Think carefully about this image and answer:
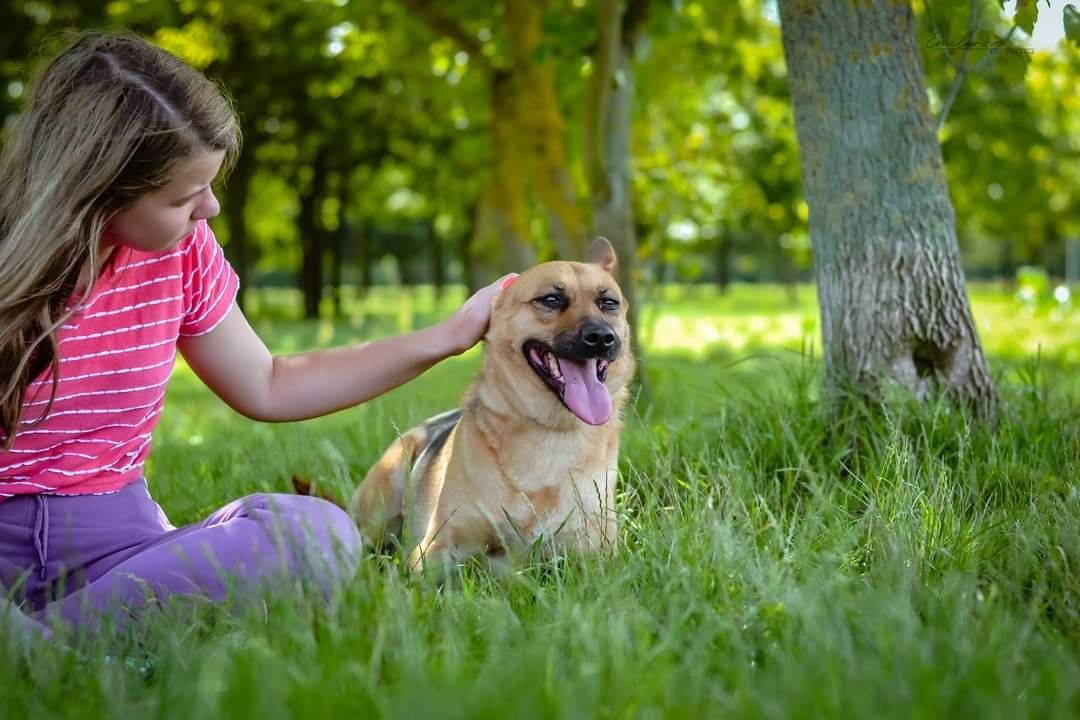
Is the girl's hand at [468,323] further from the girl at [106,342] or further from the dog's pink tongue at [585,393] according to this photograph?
the girl at [106,342]

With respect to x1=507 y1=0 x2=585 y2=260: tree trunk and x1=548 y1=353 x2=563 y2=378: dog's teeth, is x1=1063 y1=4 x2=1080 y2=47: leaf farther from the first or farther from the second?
x1=507 y1=0 x2=585 y2=260: tree trunk

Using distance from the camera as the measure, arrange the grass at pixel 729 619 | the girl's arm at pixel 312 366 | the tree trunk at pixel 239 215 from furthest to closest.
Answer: the tree trunk at pixel 239 215, the girl's arm at pixel 312 366, the grass at pixel 729 619

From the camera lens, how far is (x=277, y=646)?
225 centimetres

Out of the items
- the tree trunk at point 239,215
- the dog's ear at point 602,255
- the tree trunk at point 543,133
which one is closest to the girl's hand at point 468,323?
the dog's ear at point 602,255

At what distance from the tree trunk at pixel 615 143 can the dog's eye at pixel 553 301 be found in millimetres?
3235

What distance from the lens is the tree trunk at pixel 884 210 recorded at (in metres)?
4.34

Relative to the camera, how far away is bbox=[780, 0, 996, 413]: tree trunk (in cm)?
434

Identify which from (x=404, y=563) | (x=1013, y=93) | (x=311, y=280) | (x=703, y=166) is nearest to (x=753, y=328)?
(x=1013, y=93)

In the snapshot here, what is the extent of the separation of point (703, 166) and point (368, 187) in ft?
51.0

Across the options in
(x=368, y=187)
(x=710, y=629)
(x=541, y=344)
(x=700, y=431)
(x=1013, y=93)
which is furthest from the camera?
(x=368, y=187)

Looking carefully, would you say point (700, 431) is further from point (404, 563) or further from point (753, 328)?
point (753, 328)

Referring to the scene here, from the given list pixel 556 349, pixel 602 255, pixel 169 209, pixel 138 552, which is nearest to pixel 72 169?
pixel 169 209

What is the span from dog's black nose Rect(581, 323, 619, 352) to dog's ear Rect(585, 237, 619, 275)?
0.57 m

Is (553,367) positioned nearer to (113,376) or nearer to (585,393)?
(585,393)
